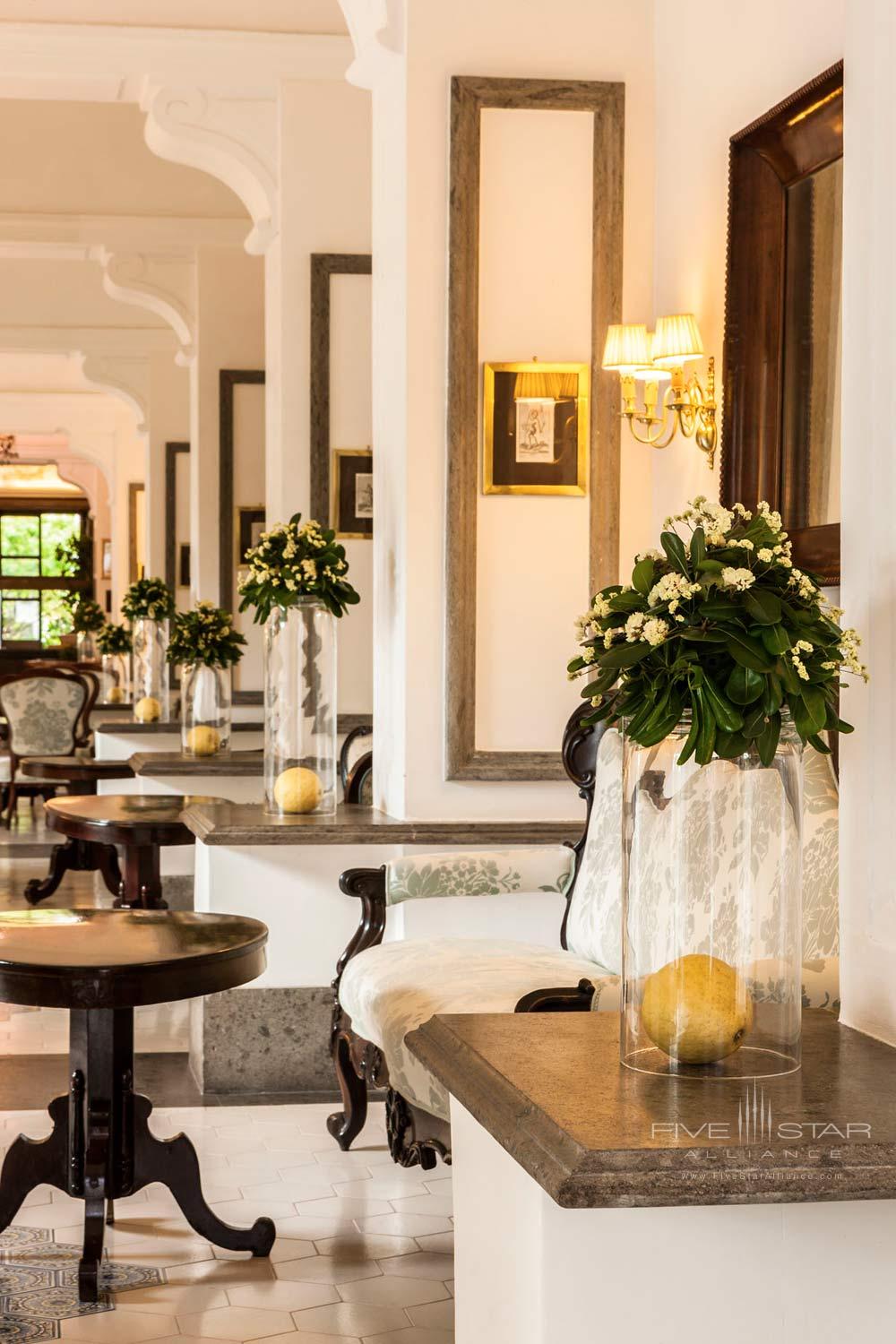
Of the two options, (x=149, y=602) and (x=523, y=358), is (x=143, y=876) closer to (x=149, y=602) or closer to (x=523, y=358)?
(x=523, y=358)

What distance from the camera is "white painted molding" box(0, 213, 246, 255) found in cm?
926

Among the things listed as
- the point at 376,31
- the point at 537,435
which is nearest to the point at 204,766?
the point at 537,435

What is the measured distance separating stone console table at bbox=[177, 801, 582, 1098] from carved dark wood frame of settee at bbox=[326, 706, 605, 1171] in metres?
0.44

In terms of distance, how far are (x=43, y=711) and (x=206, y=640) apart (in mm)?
5409

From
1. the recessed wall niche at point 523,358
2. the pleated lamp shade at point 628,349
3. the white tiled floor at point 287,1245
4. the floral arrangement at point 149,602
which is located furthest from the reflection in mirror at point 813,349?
the floral arrangement at point 149,602

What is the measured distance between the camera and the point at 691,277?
4461 mm

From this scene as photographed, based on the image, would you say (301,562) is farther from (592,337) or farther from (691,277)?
(691,277)

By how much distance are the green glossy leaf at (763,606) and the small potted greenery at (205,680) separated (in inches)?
191

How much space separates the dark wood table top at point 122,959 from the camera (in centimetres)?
301

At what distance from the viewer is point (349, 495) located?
658cm

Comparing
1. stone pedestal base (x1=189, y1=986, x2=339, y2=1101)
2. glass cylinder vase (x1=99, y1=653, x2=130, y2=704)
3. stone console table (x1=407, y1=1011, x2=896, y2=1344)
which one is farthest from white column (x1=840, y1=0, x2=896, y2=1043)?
glass cylinder vase (x1=99, y1=653, x2=130, y2=704)

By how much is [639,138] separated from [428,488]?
1213 millimetres

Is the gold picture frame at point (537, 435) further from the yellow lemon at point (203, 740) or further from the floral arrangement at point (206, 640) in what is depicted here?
the yellow lemon at point (203, 740)

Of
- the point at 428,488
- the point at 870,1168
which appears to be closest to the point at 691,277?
the point at 428,488
